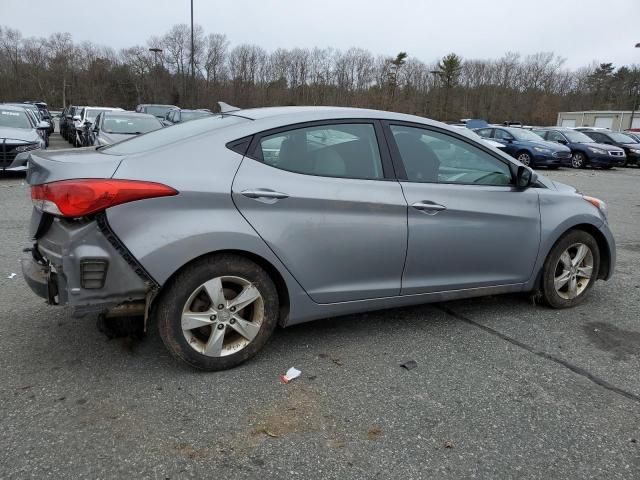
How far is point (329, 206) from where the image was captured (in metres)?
3.26

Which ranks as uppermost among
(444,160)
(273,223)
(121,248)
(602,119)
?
(602,119)

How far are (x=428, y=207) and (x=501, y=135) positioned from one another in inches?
756

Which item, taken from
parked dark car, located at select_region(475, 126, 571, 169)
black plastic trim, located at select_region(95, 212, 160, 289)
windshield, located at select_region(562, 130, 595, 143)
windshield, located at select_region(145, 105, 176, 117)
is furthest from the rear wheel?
black plastic trim, located at select_region(95, 212, 160, 289)

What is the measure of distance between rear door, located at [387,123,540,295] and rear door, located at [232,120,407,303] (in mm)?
147

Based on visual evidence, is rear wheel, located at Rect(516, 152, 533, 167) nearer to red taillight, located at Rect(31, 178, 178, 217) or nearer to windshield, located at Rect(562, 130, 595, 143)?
windshield, located at Rect(562, 130, 595, 143)

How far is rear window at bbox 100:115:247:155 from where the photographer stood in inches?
125

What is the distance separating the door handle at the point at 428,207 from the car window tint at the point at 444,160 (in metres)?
0.18

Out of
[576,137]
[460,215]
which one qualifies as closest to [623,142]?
[576,137]

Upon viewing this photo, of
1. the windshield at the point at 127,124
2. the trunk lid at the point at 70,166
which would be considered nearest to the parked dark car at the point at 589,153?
the windshield at the point at 127,124

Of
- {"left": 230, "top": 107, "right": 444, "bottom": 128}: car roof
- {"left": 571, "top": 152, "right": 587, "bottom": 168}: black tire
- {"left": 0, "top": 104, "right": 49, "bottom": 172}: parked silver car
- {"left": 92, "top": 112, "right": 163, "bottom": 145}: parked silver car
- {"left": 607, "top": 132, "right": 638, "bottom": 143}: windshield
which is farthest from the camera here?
{"left": 607, "top": 132, "right": 638, "bottom": 143}: windshield

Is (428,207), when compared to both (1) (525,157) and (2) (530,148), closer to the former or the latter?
(2) (530,148)

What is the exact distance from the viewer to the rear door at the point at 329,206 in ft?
10.2

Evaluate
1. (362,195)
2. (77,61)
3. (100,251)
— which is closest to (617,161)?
(362,195)

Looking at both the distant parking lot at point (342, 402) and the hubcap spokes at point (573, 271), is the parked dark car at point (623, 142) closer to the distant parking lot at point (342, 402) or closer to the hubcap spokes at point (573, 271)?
the hubcap spokes at point (573, 271)
